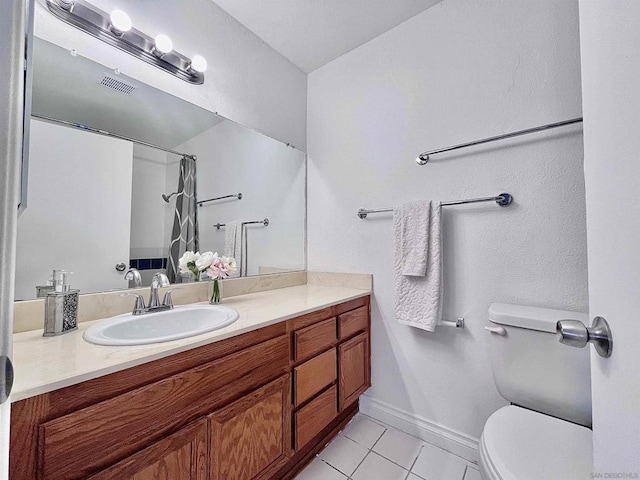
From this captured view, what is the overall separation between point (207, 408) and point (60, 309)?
1.92ft

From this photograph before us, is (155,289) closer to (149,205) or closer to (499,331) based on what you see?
(149,205)

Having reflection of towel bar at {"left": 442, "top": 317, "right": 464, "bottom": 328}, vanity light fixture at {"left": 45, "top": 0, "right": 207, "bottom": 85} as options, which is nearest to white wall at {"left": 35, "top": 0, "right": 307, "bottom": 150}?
vanity light fixture at {"left": 45, "top": 0, "right": 207, "bottom": 85}

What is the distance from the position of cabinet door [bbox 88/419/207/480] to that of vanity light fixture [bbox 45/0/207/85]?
1536mm

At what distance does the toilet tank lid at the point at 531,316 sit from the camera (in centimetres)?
108

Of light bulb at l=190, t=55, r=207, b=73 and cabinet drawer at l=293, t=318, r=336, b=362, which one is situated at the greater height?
light bulb at l=190, t=55, r=207, b=73

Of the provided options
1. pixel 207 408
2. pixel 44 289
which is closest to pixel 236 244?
pixel 44 289

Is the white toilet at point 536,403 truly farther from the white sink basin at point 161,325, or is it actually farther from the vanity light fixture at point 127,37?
the vanity light fixture at point 127,37

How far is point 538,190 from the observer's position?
49.2 inches

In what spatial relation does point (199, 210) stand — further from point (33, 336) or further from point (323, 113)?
point (323, 113)

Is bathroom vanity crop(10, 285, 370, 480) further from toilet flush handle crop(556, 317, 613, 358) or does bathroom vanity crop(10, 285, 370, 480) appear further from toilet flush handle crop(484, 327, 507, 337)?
toilet flush handle crop(556, 317, 613, 358)

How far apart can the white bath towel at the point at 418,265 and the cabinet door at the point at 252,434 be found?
0.75 metres

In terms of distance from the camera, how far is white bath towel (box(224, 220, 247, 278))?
5.31 feet

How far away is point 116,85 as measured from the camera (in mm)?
1228

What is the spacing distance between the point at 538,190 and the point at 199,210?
5.38 ft
